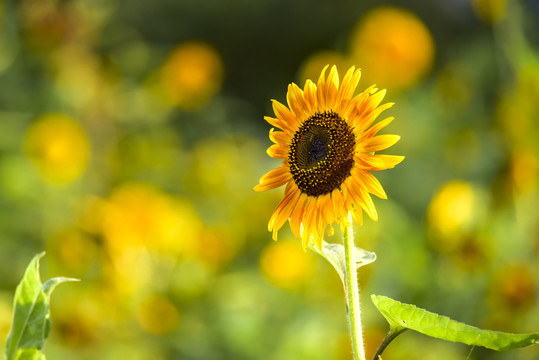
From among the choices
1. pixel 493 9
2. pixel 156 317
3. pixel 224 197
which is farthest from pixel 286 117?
pixel 224 197

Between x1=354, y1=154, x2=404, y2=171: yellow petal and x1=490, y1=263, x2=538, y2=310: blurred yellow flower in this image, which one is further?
x1=490, y1=263, x2=538, y2=310: blurred yellow flower

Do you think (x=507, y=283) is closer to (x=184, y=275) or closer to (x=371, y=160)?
(x=184, y=275)

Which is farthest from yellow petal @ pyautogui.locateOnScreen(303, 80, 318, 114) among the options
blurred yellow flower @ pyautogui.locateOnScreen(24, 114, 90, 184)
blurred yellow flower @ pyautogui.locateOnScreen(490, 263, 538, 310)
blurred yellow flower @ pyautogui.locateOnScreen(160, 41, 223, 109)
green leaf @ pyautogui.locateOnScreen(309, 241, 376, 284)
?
blurred yellow flower @ pyautogui.locateOnScreen(160, 41, 223, 109)

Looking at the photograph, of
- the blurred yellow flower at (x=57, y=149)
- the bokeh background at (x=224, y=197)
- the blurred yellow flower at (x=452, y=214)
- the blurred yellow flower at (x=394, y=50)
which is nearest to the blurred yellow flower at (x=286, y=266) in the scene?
the bokeh background at (x=224, y=197)

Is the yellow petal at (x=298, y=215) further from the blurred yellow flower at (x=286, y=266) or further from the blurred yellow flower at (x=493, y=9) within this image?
the blurred yellow flower at (x=493, y=9)

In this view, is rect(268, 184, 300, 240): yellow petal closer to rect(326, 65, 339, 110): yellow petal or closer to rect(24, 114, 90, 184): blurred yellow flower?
rect(326, 65, 339, 110): yellow petal

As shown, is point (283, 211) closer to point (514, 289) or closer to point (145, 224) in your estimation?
point (514, 289)
